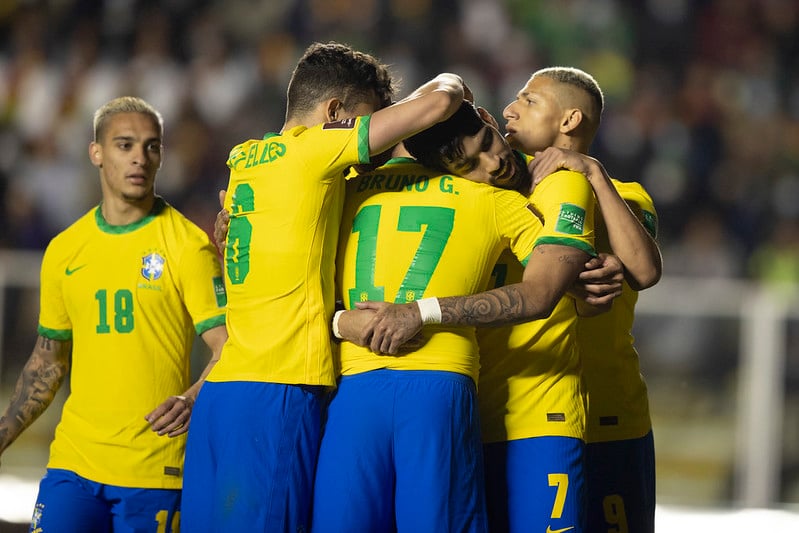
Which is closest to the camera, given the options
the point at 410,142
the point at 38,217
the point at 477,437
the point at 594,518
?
the point at 477,437

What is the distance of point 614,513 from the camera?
12.9ft

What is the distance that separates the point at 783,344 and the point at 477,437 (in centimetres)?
507

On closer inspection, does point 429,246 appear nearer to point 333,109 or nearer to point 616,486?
point 333,109

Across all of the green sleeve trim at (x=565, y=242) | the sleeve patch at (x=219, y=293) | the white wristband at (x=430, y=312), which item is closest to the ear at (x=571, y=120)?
the green sleeve trim at (x=565, y=242)

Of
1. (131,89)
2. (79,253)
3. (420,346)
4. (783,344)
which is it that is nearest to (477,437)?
(420,346)

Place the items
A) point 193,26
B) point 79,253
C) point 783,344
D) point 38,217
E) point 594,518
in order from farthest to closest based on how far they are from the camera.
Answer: point 193,26 → point 38,217 → point 783,344 → point 79,253 → point 594,518

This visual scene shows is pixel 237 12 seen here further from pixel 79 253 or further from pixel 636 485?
pixel 636 485

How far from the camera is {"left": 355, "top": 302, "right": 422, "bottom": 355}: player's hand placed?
10.2ft

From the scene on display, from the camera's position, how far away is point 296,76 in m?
3.52

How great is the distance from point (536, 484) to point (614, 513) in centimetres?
69

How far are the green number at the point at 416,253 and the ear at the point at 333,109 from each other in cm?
36

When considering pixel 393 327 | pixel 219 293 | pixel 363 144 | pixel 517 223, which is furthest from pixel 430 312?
pixel 219 293

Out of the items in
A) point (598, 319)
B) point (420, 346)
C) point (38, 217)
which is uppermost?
point (38, 217)

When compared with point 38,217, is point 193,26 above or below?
above
